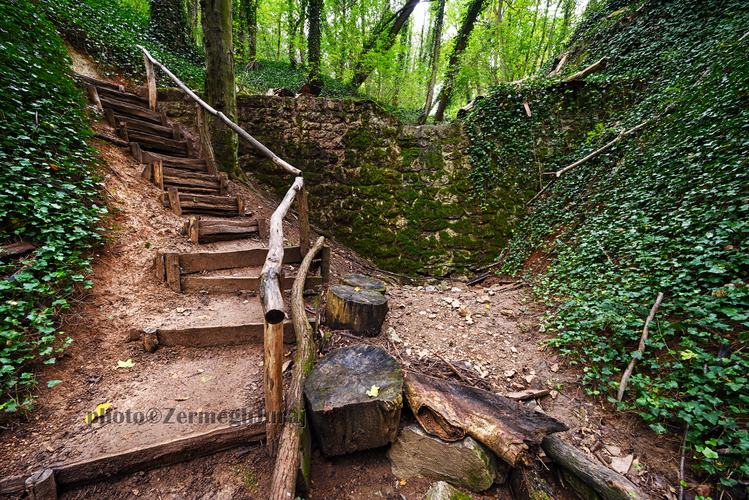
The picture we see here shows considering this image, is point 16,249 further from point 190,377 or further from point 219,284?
point 190,377

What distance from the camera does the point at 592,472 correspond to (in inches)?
65.8

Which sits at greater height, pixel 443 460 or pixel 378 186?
pixel 378 186

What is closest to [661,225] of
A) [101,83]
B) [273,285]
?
[273,285]

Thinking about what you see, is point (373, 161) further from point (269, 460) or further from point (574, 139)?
point (269, 460)

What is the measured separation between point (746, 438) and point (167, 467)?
3385mm

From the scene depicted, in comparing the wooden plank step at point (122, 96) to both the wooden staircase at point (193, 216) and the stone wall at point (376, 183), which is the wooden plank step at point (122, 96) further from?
the stone wall at point (376, 183)

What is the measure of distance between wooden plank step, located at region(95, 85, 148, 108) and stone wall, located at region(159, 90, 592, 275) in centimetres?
159

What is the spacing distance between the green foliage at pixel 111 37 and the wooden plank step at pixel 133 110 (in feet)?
7.46

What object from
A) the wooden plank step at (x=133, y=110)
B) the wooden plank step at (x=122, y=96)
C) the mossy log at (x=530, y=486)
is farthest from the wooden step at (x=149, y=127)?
the mossy log at (x=530, y=486)

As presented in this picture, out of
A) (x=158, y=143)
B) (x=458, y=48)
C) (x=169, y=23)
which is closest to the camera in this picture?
(x=158, y=143)

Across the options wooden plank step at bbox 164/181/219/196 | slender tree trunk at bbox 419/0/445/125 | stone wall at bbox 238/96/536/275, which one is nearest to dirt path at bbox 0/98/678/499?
wooden plank step at bbox 164/181/219/196

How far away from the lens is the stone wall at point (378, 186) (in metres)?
5.34

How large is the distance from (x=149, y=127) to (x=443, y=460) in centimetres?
589

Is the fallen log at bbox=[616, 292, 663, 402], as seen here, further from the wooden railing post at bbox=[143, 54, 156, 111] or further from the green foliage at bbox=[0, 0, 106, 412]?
the wooden railing post at bbox=[143, 54, 156, 111]
